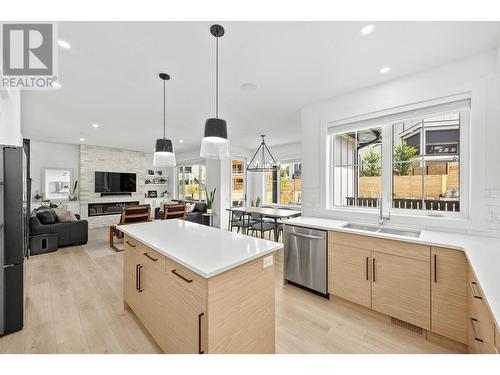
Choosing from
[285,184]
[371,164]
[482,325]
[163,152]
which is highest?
[163,152]

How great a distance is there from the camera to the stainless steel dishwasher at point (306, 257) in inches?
96.0

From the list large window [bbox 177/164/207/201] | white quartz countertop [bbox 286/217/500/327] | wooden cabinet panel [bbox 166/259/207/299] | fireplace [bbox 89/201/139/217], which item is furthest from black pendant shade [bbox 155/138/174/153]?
fireplace [bbox 89/201/139/217]

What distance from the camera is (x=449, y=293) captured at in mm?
1690

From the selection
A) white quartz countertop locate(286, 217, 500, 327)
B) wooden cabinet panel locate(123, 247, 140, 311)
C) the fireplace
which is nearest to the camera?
white quartz countertop locate(286, 217, 500, 327)

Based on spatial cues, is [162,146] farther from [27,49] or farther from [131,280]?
[131,280]

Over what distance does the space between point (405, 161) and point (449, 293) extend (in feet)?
4.86

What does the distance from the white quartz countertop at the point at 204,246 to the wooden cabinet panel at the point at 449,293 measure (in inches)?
55.5

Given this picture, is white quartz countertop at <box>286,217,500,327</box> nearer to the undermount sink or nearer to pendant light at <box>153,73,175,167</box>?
the undermount sink

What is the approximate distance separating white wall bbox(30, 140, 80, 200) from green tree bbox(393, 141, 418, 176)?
8420 millimetres

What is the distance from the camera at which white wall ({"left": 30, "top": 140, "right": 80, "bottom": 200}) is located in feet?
19.7

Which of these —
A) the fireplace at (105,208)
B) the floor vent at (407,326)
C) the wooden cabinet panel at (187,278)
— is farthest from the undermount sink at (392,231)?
the fireplace at (105,208)

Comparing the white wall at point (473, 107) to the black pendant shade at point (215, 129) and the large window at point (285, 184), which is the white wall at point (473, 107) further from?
the large window at point (285, 184)

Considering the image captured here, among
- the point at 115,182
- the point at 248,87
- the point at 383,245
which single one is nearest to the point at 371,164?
the point at 383,245
